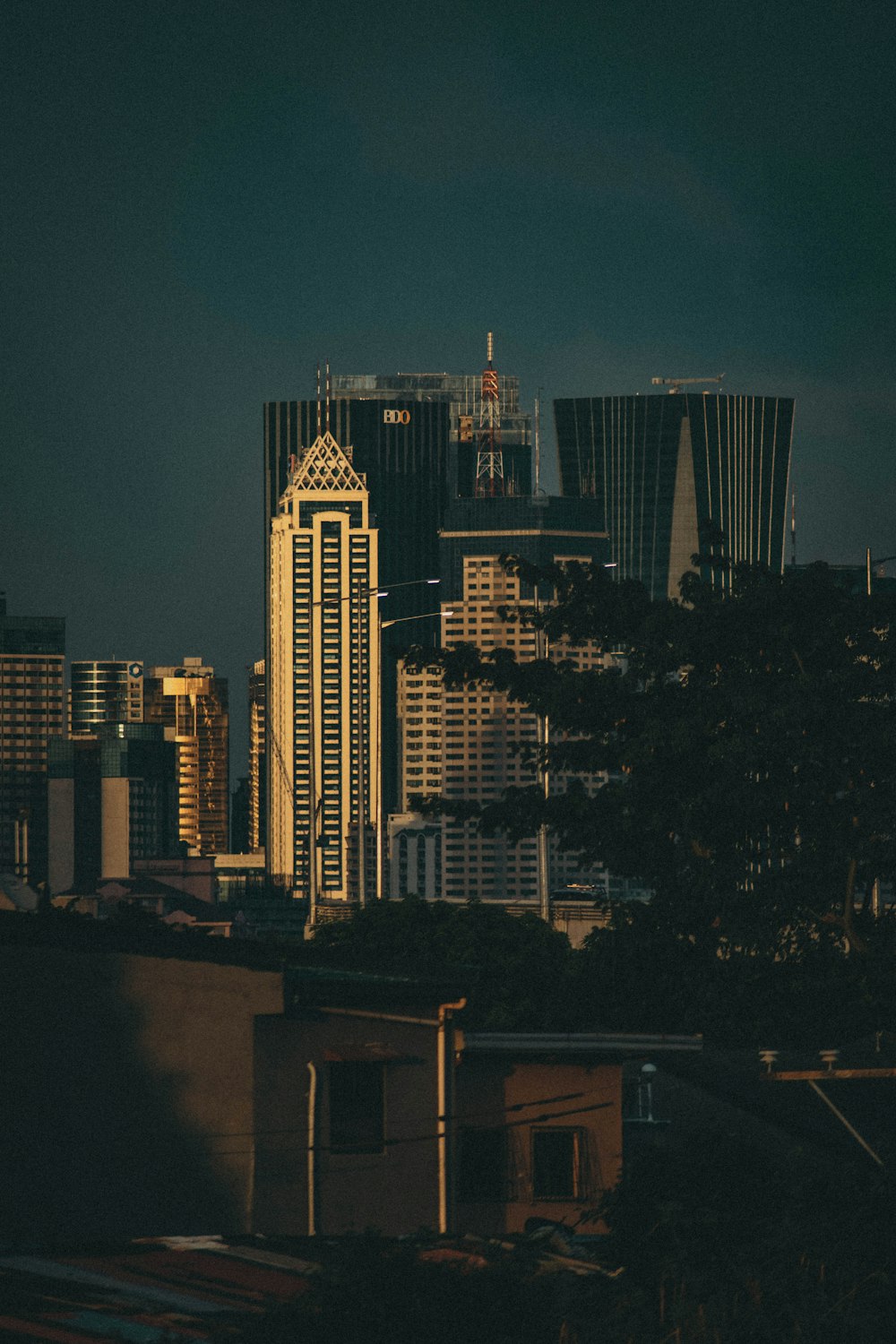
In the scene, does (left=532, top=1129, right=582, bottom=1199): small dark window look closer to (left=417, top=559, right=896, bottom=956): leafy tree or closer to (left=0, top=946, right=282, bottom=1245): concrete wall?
(left=417, top=559, right=896, bottom=956): leafy tree

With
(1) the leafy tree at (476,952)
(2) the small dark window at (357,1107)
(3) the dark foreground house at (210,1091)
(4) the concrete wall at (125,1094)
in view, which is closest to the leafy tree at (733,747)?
(1) the leafy tree at (476,952)

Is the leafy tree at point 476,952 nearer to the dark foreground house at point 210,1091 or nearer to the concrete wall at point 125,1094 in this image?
the dark foreground house at point 210,1091

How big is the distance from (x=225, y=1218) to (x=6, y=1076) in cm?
276

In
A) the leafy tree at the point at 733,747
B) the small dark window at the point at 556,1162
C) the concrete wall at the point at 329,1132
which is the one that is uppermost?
the leafy tree at the point at 733,747

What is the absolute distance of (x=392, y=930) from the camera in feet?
210

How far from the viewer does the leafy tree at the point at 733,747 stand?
106 feet

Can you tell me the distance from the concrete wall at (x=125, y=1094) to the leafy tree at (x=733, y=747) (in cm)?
1177

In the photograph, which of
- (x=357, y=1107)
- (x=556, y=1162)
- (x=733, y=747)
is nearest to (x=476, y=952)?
(x=733, y=747)

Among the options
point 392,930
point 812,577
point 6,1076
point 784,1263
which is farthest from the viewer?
point 392,930

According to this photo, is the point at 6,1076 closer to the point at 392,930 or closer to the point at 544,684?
the point at 544,684

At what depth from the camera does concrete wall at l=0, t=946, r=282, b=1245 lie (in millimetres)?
21625

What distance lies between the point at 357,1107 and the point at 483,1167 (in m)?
4.36

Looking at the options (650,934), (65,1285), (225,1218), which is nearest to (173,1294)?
(65,1285)

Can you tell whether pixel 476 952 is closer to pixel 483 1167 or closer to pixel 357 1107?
pixel 483 1167
